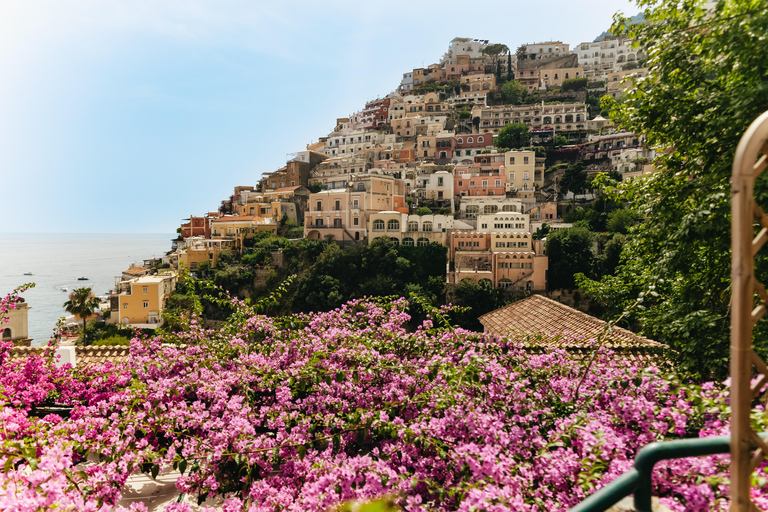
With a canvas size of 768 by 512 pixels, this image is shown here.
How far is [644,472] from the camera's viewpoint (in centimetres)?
125

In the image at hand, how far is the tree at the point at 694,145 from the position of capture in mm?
3744

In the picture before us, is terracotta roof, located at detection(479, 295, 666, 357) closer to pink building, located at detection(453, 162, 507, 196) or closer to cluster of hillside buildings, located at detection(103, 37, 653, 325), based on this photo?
cluster of hillside buildings, located at detection(103, 37, 653, 325)

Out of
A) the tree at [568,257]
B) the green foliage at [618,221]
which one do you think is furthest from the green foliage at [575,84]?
the tree at [568,257]

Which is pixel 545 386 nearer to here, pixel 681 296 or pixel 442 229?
pixel 681 296

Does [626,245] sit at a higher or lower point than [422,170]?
lower

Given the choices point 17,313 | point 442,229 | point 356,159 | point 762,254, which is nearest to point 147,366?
point 762,254

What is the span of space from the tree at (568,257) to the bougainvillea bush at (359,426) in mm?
26155

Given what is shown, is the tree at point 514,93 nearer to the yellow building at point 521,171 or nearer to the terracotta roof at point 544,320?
the yellow building at point 521,171

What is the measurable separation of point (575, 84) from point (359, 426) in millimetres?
67110

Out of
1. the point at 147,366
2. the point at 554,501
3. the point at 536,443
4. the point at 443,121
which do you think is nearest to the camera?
the point at 554,501

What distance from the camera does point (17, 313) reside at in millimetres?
22750

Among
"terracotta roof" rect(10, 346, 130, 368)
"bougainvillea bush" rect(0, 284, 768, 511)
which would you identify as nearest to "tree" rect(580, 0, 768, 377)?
"bougainvillea bush" rect(0, 284, 768, 511)

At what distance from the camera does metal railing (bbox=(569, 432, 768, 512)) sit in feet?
3.94

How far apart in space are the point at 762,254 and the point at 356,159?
4756cm
